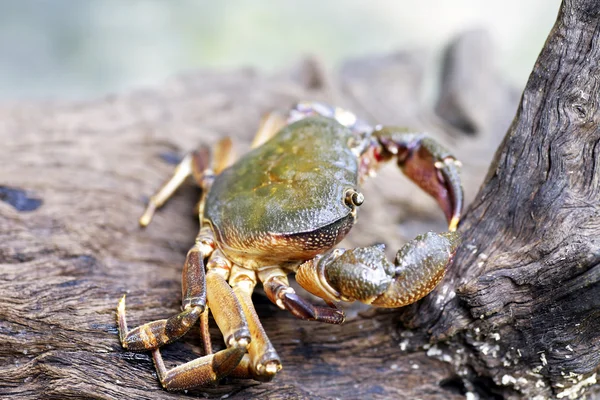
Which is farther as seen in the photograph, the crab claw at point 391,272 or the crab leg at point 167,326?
the crab leg at point 167,326

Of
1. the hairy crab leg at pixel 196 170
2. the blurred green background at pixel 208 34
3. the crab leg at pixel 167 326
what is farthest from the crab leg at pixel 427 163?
the blurred green background at pixel 208 34

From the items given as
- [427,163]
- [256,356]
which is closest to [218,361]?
[256,356]

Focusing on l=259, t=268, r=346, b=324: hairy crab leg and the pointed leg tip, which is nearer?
l=259, t=268, r=346, b=324: hairy crab leg

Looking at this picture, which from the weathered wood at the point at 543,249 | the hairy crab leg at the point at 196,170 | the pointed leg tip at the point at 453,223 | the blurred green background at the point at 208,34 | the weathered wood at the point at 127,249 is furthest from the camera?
the blurred green background at the point at 208,34

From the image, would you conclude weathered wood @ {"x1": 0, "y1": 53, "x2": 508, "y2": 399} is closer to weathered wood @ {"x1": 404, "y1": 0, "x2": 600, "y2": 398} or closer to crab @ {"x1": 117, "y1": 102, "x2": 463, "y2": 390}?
crab @ {"x1": 117, "y1": 102, "x2": 463, "y2": 390}

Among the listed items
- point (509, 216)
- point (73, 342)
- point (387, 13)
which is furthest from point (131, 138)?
point (387, 13)

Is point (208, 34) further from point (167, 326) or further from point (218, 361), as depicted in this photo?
point (218, 361)

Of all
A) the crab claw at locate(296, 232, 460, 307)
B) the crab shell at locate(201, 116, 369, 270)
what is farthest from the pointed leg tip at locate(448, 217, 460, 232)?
the crab shell at locate(201, 116, 369, 270)

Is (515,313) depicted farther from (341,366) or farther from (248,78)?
(248,78)

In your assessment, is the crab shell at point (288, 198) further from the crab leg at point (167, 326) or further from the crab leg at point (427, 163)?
the crab leg at point (167, 326)
